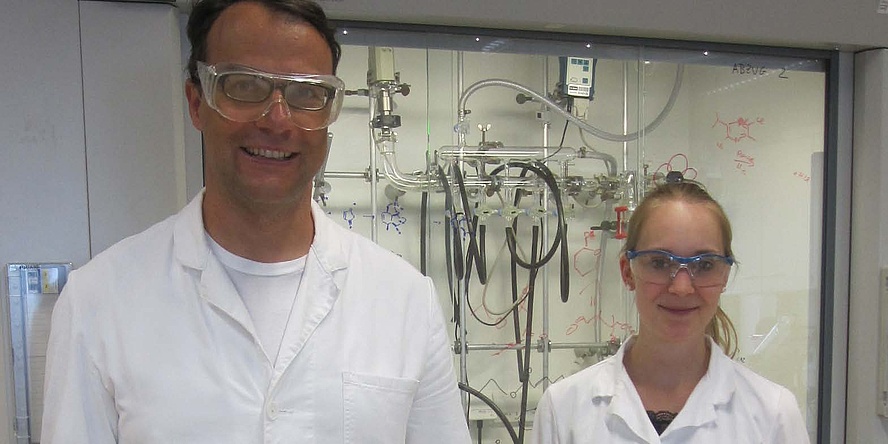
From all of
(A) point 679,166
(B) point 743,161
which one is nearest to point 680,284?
(A) point 679,166

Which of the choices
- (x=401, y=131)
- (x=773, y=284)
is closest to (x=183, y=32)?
(x=401, y=131)

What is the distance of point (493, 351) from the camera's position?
207cm

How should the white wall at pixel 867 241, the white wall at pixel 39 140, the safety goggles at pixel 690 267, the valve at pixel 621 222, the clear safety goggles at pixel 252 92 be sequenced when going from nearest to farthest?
the clear safety goggles at pixel 252 92
the safety goggles at pixel 690 267
the white wall at pixel 39 140
the white wall at pixel 867 241
the valve at pixel 621 222

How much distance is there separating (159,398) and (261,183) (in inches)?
14.0

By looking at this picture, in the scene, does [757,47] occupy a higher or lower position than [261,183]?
higher

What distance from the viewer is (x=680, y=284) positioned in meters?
1.18

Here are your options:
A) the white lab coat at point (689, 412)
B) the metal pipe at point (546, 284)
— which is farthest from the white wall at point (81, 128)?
the metal pipe at point (546, 284)

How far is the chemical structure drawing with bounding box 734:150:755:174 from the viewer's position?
6.85ft

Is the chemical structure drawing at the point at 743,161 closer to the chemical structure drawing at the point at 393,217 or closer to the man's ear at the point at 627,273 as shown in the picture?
the man's ear at the point at 627,273

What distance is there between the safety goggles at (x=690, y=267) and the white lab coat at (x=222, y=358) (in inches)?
18.1

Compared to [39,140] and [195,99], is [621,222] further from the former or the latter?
[39,140]

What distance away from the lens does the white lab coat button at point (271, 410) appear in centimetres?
93

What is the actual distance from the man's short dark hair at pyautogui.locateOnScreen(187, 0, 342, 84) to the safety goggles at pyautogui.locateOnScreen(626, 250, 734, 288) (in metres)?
0.74

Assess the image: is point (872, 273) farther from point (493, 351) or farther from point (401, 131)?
point (401, 131)
